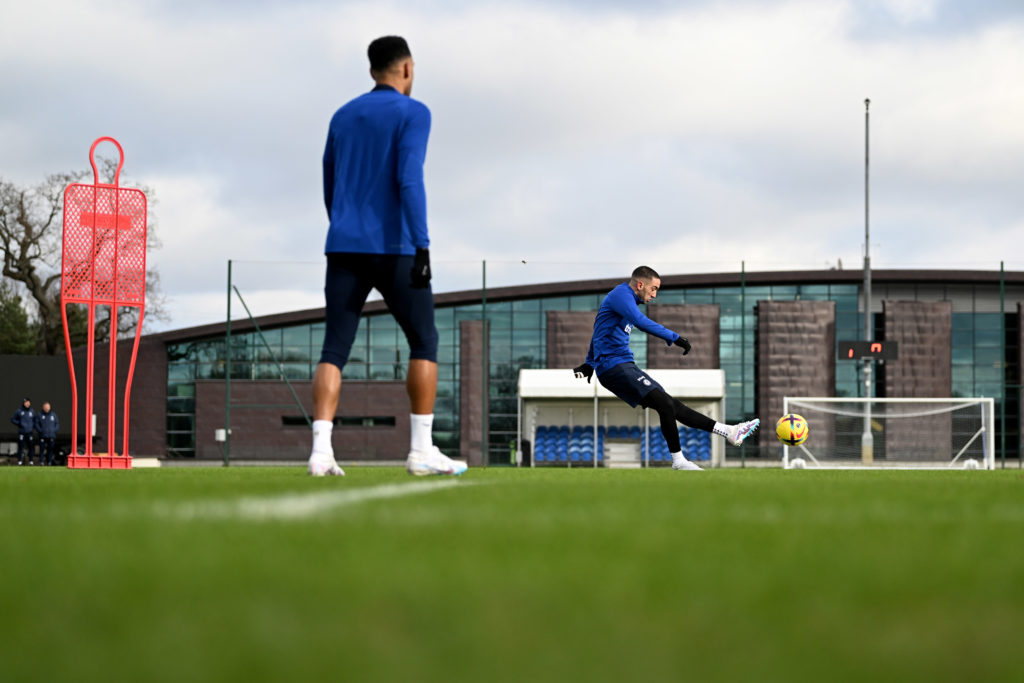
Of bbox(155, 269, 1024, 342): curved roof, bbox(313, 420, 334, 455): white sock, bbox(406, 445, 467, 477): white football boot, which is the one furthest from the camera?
bbox(155, 269, 1024, 342): curved roof

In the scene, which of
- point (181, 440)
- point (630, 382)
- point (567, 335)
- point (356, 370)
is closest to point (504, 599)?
point (630, 382)

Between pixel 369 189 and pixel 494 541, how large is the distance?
4050mm

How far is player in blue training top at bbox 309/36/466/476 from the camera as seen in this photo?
20.3ft

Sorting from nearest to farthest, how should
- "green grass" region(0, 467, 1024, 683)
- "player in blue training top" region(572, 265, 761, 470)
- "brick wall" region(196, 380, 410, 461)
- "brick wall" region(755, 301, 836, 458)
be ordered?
"green grass" region(0, 467, 1024, 683) → "player in blue training top" region(572, 265, 761, 470) → "brick wall" region(755, 301, 836, 458) → "brick wall" region(196, 380, 410, 461)

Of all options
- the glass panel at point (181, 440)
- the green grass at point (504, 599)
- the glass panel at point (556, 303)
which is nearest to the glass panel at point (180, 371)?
the glass panel at point (181, 440)

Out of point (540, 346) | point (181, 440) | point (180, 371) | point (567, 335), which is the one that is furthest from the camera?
point (180, 371)

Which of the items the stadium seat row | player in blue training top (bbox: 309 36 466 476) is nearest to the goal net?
the stadium seat row

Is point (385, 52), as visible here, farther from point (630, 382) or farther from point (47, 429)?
point (47, 429)

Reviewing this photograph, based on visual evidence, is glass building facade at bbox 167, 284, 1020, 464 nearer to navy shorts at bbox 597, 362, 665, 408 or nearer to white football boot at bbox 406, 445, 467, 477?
navy shorts at bbox 597, 362, 665, 408

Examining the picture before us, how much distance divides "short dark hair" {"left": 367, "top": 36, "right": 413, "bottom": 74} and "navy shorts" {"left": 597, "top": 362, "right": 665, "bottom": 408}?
436 cm

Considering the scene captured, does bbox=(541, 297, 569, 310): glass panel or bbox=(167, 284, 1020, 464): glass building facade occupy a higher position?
bbox=(541, 297, 569, 310): glass panel

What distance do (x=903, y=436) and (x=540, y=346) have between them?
20773 millimetres

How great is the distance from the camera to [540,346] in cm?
4319

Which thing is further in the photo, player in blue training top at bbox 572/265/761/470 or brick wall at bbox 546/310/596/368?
brick wall at bbox 546/310/596/368
